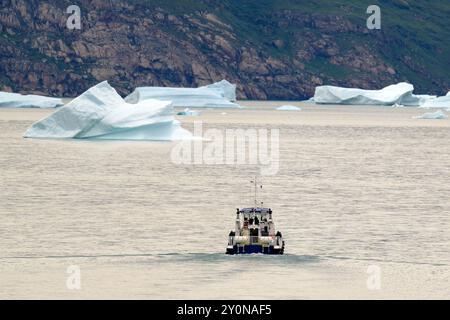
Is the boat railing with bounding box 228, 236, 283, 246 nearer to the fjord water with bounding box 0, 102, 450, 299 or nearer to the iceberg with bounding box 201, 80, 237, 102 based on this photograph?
the fjord water with bounding box 0, 102, 450, 299

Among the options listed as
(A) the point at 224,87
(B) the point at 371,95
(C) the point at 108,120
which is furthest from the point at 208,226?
(B) the point at 371,95

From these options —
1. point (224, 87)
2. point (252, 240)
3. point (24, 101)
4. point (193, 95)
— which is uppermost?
point (224, 87)

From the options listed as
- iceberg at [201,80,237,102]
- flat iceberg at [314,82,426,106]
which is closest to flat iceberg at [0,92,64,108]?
iceberg at [201,80,237,102]

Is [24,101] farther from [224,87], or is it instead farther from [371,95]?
[371,95]

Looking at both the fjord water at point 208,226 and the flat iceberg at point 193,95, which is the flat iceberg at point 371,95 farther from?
the fjord water at point 208,226
